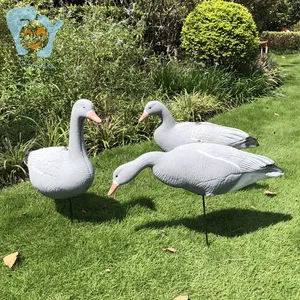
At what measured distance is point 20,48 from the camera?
195 inches

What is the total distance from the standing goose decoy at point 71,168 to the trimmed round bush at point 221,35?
4.98 meters

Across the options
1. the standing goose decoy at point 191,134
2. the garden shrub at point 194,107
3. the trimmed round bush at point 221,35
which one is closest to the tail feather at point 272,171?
the standing goose decoy at point 191,134

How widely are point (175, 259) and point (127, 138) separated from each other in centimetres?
256

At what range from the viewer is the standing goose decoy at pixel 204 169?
2.76 meters

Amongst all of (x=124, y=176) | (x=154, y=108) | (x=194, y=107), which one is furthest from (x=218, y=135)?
(x=194, y=107)

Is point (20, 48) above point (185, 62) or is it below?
above

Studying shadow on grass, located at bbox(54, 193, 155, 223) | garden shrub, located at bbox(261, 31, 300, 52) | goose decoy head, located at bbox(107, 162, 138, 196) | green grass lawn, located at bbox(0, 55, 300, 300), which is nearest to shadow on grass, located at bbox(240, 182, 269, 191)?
green grass lawn, located at bbox(0, 55, 300, 300)

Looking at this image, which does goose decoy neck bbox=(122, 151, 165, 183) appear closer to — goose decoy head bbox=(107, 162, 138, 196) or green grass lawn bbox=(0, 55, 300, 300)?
goose decoy head bbox=(107, 162, 138, 196)

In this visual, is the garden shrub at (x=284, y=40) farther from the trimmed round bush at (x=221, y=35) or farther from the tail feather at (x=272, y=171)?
the tail feather at (x=272, y=171)

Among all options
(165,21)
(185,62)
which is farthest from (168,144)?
(165,21)

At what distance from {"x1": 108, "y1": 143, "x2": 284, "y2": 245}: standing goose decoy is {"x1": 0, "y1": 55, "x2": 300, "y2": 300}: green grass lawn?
55cm

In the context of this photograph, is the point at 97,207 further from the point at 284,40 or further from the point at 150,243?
the point at 284,40

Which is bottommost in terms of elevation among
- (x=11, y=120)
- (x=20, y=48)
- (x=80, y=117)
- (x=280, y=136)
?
(x=280, y=136)

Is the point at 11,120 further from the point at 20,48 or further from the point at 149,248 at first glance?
the point at 149,248
